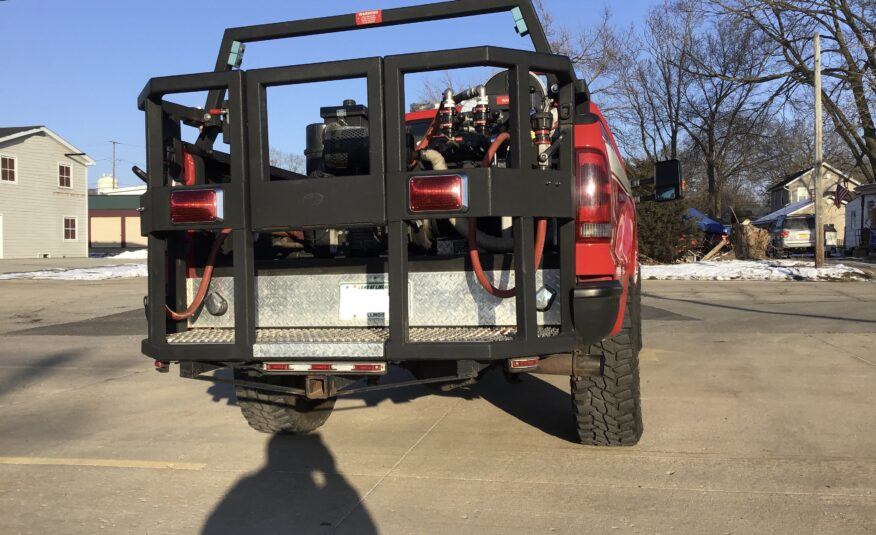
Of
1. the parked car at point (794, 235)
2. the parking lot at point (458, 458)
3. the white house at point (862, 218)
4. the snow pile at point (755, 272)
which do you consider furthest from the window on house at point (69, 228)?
the white house at point (862, 218)

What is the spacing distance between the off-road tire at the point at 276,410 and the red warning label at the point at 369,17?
2.18 metres

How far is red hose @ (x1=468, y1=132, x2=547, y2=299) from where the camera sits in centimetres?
318

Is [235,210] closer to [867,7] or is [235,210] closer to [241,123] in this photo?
[241,123]

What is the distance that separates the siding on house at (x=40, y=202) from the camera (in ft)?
115

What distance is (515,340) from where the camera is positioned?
308 cm

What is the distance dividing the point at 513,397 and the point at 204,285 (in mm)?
3056

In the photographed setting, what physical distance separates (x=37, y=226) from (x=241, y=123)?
38.6 meters

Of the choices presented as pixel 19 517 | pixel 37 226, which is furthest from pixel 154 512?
pixel 37 226

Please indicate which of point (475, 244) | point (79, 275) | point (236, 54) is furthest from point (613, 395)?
point (79, 275)

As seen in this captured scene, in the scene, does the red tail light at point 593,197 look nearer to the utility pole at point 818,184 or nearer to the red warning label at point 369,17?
the red warning label at point 369,17

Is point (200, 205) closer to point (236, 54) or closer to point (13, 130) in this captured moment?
point (236, 54)

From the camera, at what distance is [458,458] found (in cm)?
428

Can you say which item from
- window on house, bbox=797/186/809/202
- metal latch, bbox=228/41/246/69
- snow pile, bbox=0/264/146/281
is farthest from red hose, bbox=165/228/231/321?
window on house, bbox=797/186/809/202

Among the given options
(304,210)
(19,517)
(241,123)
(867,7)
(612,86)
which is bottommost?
(19,517)
